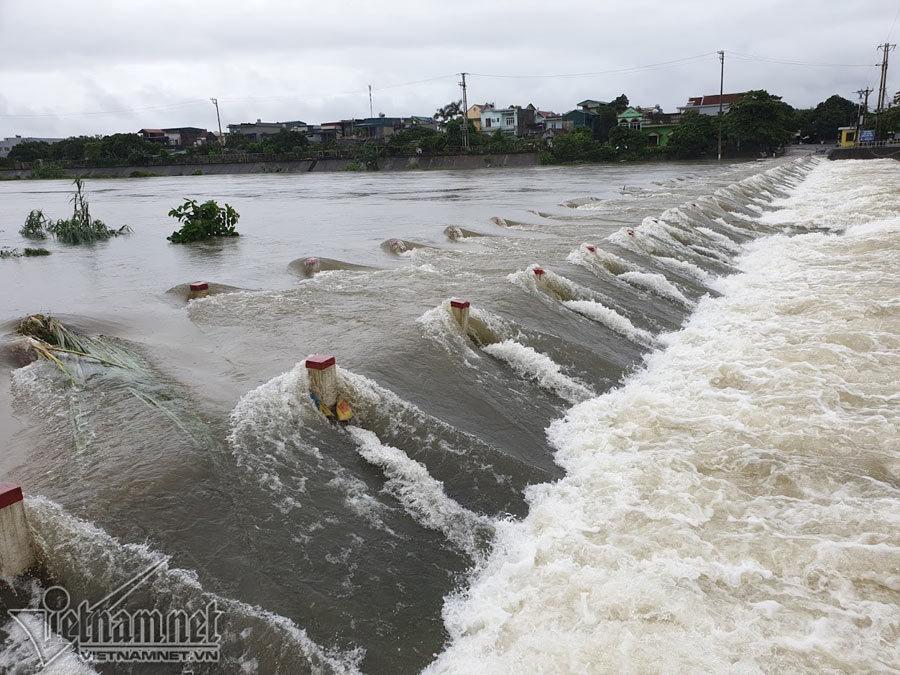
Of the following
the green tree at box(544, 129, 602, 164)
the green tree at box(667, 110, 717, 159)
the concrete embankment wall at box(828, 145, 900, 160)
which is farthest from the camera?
the green tree at box(544, 129, 602, 164)

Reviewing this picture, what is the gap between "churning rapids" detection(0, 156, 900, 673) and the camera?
4191 millimetres

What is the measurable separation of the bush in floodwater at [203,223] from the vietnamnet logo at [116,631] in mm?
17994

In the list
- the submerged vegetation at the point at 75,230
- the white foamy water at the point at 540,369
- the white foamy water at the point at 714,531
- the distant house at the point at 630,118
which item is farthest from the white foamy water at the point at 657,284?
the distant house at the point at 630,118

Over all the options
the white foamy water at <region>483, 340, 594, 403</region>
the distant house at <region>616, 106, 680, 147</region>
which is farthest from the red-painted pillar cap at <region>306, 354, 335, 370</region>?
the distant house at <region>616, 106, 680, 147</region>

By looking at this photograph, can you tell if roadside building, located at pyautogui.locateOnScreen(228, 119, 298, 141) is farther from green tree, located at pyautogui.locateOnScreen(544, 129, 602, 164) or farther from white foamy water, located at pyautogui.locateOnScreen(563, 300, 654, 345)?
white foamy water, located at pyautogui.locateOnScreen(563, 300, 654, 345)

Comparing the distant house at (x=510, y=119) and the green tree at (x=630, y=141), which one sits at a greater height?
the distant house at (x=510, y=119)

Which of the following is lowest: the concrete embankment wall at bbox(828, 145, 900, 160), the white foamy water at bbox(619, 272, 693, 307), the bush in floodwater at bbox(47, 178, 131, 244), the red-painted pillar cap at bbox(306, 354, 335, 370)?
the white foamy water at bbox(619, 272, 693, 307)

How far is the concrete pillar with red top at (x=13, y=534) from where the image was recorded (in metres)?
3.86

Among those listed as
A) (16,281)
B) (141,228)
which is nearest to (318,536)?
(16,281)

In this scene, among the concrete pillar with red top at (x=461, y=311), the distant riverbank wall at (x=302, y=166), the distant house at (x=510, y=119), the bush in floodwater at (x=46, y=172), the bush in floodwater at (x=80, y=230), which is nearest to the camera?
the concrete pillar with red top at (x=461, y=311)

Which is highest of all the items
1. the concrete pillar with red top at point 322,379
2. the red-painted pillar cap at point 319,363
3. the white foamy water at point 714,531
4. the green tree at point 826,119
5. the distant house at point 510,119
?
the distant house at point 510,119

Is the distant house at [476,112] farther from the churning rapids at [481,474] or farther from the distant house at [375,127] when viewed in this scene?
the churning rapids at [481,474]

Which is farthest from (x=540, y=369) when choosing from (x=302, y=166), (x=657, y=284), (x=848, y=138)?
(x=302, y=166)

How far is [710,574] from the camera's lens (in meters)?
4.84
